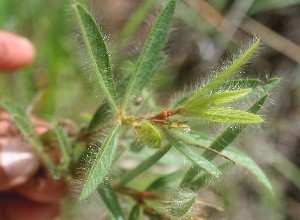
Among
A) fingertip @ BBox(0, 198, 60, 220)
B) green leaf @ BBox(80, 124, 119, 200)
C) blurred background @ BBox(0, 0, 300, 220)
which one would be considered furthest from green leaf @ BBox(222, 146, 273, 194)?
blurred background @ BBox(0, 0, 300, 220)

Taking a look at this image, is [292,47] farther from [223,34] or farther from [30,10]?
[30,10]

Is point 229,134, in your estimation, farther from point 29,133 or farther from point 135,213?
point 29,133

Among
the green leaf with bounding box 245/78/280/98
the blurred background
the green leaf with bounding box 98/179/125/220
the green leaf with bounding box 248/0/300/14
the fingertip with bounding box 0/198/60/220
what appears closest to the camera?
the green leaf with bounding box 245/78/280/98

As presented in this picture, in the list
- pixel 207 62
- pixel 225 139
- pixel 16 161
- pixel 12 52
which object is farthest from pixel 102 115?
pixel 207 62

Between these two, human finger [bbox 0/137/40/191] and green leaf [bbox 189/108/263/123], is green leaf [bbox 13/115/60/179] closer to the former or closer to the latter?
human finger [bbox 0/137/40/191]

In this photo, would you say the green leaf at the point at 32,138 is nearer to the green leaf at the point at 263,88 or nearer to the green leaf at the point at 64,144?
the green leaf at the point at 64,144

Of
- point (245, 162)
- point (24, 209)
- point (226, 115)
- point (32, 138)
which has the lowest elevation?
point (24, 209)

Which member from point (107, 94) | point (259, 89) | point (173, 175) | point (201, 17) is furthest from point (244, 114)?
point (201, 17)
